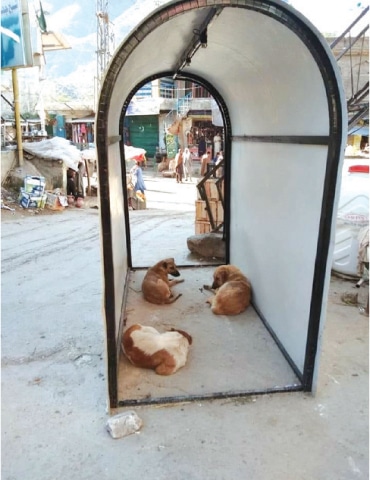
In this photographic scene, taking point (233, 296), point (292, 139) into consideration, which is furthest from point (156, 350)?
point (292, 139)

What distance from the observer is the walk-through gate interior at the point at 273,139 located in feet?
8.54

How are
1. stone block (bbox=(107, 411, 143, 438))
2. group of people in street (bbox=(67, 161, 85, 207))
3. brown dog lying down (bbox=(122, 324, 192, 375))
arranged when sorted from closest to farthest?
stone block (bbox=(107, 411, 143, 438)) → brown dog lying down (bbox=(122, 324, 192, 375)) → group of people in street (bbox=(67, 161, 85, 207))

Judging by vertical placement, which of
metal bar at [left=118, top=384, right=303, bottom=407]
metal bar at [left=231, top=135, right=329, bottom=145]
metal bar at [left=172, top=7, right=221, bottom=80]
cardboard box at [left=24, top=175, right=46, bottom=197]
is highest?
metal bar at [left=172, top=7, right=221, bottom=80]

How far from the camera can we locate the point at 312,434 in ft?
9.05

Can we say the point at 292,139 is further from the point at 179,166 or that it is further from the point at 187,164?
the point at 187,164

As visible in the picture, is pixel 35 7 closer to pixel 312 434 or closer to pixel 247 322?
pixel 247 322

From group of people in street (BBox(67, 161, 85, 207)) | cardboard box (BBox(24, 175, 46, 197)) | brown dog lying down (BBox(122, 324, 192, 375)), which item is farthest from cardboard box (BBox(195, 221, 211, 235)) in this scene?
group of people in street (BBox(67, 161, 85, 207))

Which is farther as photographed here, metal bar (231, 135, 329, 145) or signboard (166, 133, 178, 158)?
signboard (166, 133, 178, 158)

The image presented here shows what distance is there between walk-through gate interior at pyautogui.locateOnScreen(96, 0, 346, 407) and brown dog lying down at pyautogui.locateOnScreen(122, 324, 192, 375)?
8.6 inches

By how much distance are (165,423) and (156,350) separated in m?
0.66

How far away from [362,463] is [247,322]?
1955 mm

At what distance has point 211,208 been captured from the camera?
7.31 m

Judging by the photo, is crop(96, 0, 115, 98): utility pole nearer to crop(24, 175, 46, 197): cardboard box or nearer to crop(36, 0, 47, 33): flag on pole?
crop(36, 0, 47, 33): flag on pole

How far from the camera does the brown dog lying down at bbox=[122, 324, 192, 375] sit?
3359 mm
